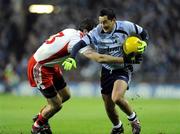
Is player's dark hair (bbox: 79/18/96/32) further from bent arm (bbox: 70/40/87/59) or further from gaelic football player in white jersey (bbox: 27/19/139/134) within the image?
bent arm (bbox: 70/40/87/59)

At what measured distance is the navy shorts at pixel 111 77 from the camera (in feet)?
43.3

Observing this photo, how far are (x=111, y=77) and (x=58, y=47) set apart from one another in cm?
121

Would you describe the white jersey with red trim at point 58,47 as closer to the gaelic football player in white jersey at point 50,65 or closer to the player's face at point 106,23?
the gaelic football player in white jersey at point 50,65

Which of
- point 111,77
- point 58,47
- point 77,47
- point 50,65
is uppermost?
point 77,47

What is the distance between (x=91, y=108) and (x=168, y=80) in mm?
11735

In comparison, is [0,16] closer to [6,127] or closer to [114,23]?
[6,127]

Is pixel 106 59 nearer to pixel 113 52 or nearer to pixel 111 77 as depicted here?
pixel 113 52

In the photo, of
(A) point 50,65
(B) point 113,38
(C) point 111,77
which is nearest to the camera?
(B) point 113,38

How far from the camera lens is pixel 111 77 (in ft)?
43.6

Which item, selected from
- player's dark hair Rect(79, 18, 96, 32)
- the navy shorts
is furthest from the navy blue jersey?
player's dark hair Rect(79, 18, 96, 32)

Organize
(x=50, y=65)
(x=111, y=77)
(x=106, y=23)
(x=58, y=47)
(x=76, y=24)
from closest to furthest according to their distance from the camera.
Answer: (x=106, y=23) < (x=111, y=77) < (x=58, y=47) < (x=50, y=65) < (x=76, y=24)

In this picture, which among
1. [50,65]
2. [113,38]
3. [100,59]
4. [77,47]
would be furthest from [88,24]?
[50,65]

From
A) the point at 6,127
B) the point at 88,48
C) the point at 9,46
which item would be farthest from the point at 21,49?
the point at 88,48

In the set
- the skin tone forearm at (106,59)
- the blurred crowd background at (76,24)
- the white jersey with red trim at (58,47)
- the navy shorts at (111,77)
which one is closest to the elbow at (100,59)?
the skin tone forearm at (106,59)
